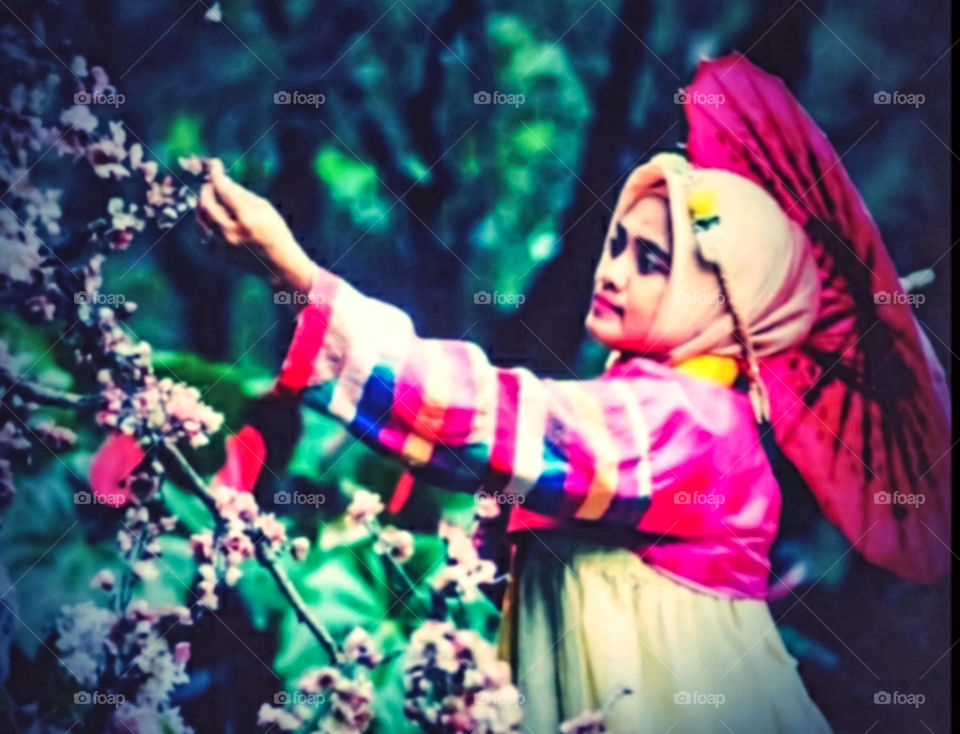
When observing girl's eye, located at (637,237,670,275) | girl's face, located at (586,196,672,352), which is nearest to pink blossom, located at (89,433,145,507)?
girl's face, located at (586,196,672,352)

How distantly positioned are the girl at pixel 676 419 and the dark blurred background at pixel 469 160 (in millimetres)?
48

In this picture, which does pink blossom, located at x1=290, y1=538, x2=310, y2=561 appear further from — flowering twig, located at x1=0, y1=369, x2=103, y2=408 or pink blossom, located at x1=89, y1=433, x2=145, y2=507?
flowering twig, located at x1=0, y1=369, x2=103, y2=408

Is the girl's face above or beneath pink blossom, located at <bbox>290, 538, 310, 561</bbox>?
above

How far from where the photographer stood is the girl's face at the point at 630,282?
1.90 m

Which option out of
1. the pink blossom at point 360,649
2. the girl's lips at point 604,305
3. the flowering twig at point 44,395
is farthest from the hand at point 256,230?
the pink blossom at point 360,649

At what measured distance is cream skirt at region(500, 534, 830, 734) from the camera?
1.85 metres

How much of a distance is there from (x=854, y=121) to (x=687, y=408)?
2.06ft

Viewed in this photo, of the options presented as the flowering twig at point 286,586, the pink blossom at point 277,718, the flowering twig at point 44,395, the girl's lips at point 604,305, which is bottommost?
the pink blossom at point 277,718

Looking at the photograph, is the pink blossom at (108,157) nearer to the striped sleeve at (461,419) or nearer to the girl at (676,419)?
the girl at (676,419)

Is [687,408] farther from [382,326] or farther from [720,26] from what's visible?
[720,26]

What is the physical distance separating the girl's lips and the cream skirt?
421 mm

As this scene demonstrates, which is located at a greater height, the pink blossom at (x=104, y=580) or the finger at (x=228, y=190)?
the finger at (x=228, y=190)

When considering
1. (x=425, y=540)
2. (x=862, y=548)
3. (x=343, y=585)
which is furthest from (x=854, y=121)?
(x=343, y=585)

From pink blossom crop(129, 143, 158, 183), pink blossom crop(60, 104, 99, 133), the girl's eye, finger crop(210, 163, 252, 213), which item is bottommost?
the girl's eye
